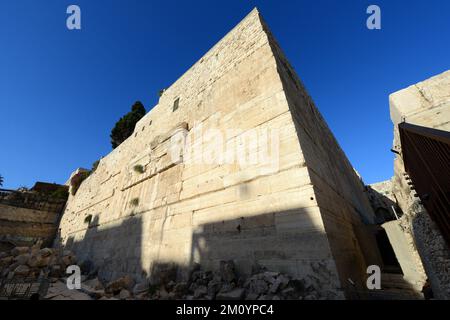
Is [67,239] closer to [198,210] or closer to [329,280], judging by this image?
[198,210]

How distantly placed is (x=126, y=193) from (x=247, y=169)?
256 inches

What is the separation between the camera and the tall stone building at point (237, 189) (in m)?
3.28

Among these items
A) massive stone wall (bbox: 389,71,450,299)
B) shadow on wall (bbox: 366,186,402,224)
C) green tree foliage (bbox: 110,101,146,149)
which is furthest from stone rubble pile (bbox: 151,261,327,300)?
green tree foliage (bbox: 110,101,146,149)

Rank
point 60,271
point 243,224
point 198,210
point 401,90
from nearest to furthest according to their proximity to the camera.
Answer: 1. point 243,224
2. point 198,210
3. point 401,90
4. point 60,271

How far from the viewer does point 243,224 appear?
3.84m

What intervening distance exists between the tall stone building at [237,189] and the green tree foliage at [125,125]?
16908 mm

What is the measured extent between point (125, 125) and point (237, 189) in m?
23.9

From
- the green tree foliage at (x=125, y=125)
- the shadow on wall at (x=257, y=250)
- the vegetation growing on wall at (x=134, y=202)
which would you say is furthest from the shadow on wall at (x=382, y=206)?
the green tree foliage at (x=125, y=125)

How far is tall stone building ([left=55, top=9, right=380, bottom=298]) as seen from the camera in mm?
3281

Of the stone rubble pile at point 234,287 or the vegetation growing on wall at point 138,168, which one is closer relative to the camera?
the stone rubble pile at point 234,287

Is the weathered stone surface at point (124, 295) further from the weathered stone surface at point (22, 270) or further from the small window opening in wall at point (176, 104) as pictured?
the small window opening in wall at point (176, 104)

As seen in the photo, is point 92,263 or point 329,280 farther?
point 92,263

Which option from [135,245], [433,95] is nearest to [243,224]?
[135,245]

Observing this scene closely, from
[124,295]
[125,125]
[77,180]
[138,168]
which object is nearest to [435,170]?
[124,295]
